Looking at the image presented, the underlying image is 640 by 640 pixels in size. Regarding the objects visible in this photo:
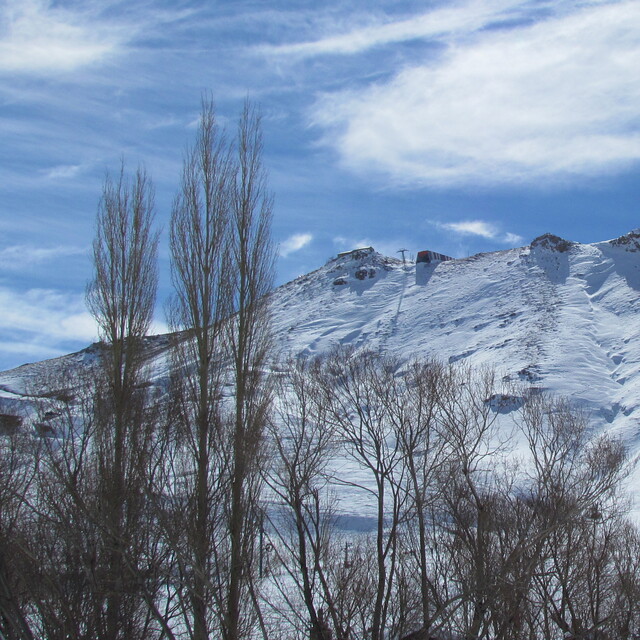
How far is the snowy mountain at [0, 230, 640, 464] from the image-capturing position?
46250mm

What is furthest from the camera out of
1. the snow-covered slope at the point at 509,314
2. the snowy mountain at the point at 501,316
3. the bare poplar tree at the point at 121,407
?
the snow-covered slope at the point at 509,314

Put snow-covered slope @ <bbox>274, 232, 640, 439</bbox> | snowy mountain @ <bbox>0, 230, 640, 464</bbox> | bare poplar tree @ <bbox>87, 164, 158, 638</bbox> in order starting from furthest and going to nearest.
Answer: snow-covered slope @ <bbox>274, 232, 640, 439</bbox>, snowy mountain @ <bbox>0, 230, 640, 464</bbox>, bare poplar tree @ <bbox>87, 164, 158, 638</bbox>

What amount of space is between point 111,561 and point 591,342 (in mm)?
48337

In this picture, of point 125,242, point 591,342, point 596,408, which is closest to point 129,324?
point 125,242

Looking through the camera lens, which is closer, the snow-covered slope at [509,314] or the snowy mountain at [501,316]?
the snowy mountain at [501,316]

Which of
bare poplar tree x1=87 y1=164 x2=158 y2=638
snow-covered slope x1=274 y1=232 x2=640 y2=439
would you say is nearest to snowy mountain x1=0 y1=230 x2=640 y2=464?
snow-covered slope x1=274 y1=232 x2=640 y2=439

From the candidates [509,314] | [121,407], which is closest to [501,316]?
[509,314]

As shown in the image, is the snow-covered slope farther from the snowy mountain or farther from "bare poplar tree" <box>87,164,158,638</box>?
"bare poplar tree" <box>87,164,158,638</box>

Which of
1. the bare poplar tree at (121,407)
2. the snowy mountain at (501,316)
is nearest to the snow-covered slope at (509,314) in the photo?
the snowy mountain at (501,316)

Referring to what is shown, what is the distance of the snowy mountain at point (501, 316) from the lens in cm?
4625

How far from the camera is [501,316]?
63781mm

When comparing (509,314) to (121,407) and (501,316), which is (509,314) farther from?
(121,407)

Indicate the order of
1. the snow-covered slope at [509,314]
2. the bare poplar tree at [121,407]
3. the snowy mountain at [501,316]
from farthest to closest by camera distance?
the snow-covered slope at [509,314], the snowy mountain at [501,316], the bare poplar tree at [121,407]

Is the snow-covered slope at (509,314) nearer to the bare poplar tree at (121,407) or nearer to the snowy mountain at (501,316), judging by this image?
the snowy mountain at (501,316)
